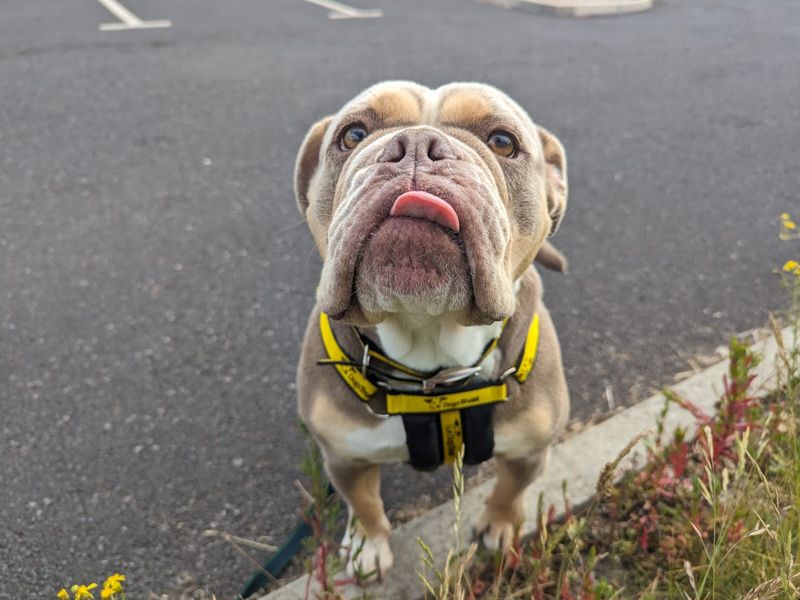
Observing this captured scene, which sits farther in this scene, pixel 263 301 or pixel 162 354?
pixel 263 301

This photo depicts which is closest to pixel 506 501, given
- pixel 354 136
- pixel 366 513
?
pixel 366 513

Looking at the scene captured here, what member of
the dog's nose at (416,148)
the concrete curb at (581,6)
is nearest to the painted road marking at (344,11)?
the concrete curb at (581,6)

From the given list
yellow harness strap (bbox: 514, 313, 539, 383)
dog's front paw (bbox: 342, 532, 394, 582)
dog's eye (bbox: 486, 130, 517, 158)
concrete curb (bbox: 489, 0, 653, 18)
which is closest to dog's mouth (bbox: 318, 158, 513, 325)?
dog's eye (bbox: 486, 130, 517, 158)

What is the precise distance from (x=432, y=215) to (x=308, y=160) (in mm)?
960

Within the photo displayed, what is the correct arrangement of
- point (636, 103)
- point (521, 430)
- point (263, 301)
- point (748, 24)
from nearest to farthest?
1. point (521, 430)
2. point (263, 301)
3. point (636, 103)
4. point (748, 24)

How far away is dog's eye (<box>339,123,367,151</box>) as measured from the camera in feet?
6.93

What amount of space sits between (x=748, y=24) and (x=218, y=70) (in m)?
7.21

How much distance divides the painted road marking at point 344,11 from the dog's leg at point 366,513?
8.71 m

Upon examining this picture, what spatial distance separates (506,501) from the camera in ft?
8.13

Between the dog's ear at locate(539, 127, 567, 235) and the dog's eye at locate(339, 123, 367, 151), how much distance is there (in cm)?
61

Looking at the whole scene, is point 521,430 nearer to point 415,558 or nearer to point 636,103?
point 415,558

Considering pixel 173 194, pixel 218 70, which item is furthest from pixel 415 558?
pixel 218 70

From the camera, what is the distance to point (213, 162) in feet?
17.6

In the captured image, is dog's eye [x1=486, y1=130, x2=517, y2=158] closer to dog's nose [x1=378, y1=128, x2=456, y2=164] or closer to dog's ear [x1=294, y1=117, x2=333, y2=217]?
dog's nose [x1=378, y1=128, x2=456, y2=164]
